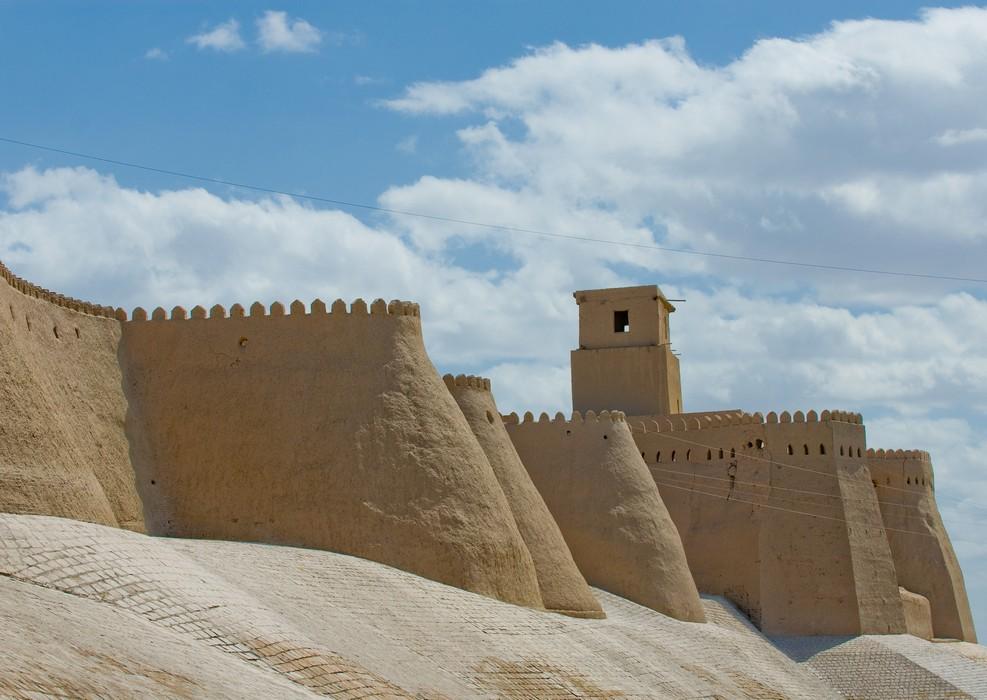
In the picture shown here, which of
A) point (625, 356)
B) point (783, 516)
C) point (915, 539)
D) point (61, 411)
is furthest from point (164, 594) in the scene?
point (915, 539)

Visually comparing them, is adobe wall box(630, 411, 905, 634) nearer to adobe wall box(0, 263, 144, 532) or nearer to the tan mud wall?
the tan mud wall

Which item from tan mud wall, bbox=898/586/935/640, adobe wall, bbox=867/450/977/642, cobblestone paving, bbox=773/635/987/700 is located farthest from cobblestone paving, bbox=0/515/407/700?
adobe wall, bbox=867/450/977/642

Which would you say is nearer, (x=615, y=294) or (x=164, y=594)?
(x=164, y=594)

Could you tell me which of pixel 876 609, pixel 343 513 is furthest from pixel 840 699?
pixel 343 513

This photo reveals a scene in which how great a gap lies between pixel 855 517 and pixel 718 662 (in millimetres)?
6845

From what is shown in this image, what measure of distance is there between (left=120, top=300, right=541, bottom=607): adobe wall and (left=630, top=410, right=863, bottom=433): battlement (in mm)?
9760

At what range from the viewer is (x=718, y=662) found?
25.6 meters

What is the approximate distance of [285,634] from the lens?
16234mm

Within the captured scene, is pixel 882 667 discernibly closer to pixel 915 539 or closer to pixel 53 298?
pixel 915 539

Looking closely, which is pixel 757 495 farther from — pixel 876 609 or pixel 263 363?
pixel 263 363

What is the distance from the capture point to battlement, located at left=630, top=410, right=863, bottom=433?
31.7 meters

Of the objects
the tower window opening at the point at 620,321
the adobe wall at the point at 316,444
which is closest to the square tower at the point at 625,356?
the tower window opening at the point at 620,321

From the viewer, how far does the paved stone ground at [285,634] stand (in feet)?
43.9

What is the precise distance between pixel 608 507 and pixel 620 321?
9.85 metres
